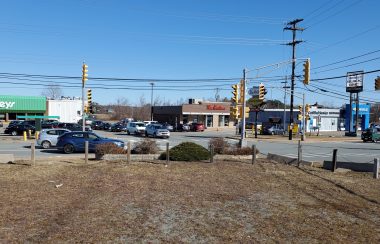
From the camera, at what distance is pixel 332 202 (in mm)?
10703

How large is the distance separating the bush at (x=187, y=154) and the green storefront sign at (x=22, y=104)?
73.4 m

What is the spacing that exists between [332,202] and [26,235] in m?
7.39

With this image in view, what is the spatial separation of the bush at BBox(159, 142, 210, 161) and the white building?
71279 millimetres

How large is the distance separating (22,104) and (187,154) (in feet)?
247

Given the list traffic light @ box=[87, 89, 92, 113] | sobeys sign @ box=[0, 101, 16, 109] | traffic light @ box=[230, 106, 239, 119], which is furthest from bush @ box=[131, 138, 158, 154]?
sobeys sign @ box=[0, 101, 16, 109]

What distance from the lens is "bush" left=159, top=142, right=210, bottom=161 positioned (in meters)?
18.5

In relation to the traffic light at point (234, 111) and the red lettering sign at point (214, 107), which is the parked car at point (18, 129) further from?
the red lettering sign at point (214, 107)

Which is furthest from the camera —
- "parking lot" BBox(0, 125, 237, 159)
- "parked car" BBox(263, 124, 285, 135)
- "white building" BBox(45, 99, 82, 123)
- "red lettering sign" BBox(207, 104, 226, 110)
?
"white building" BBox(45, 99, 82, 123)

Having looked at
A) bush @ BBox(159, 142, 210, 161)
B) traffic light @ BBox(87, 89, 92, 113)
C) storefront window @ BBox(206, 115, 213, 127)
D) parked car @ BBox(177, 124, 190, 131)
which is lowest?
bush @ BBox(159, 142, 210, 161)

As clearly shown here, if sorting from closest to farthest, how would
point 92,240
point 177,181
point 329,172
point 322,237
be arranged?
point 92,240 → point 322,237 → point 177,181 → point 329,172

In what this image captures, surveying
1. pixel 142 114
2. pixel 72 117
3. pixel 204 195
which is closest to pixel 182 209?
pixel 204 195

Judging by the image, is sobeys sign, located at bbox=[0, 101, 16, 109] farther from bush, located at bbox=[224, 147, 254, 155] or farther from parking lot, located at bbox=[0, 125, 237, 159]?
bush, located at bbox=[224, 147, 254, 155]

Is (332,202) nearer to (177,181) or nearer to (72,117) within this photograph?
(177,181)

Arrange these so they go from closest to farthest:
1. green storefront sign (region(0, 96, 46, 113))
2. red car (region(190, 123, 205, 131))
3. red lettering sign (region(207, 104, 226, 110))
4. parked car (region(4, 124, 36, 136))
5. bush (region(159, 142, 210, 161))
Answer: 1. bush (region(159, 142, 210, 161))
2. parked car (region(4, 124, 36, 136))
3. red car (region(190, 123, 205, 131))
4. red lettering sign (region(207, 104, 226, 110))
5. green storefront sign (region(0, 96, 46, 113))
